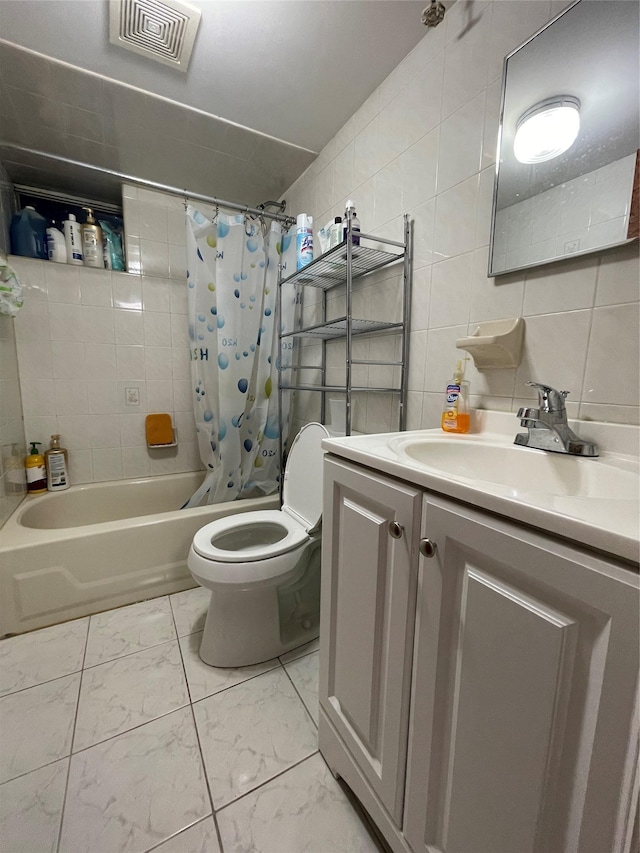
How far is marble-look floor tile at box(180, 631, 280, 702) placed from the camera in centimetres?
110

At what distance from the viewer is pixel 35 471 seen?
1792mm

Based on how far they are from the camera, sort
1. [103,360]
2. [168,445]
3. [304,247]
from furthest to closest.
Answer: [168,445], [103,360], [304,247]

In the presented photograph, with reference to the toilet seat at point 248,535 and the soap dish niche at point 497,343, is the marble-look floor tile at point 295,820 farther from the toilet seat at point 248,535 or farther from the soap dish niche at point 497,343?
the soap dish niche at point 497,343

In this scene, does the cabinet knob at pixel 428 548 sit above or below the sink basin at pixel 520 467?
below

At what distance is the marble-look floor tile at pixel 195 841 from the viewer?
2.37 feet

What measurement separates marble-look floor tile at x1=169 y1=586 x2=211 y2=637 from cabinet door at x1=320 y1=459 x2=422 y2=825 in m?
0.77

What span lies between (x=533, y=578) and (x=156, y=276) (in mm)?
2293

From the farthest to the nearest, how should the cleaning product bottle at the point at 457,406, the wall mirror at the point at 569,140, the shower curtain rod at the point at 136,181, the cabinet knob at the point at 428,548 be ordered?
the shower curtain rod at the point at 136,181
the cleaning product bottle at the point at 457,406
the wall mirror at the point at 569,140
the cabinet knob at the point at 428,548

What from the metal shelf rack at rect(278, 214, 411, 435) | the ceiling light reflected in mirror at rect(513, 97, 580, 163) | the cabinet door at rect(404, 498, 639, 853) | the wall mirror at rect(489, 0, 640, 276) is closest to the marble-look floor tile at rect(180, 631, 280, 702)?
the cabinet door at rect(404, 498, 639, 853)

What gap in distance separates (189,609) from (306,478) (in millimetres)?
797

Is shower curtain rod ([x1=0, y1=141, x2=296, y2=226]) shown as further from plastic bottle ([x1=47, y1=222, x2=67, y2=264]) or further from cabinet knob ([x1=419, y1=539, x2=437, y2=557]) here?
cabinet knob ([x1=419, y1=539, x2=437, y2=557])

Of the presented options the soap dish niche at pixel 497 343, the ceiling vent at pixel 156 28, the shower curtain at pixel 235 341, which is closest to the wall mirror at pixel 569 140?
Answer: the soap dish niche at pixel 497 343

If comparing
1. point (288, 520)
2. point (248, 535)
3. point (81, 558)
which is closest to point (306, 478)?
point (288, 520)

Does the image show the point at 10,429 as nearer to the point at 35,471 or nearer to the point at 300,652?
A: the point at 35,471
